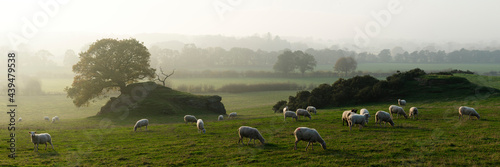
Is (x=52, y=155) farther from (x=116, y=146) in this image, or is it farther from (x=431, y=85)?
(x=431, y=85)

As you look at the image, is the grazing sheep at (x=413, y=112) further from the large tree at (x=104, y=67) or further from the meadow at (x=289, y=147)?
the large tree at (x=104, y=67)

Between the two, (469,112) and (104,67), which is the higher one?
(104,67)

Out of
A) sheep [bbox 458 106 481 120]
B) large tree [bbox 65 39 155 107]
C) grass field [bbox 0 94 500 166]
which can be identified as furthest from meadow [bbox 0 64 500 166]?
large tree [bbox 65 39 155 107]

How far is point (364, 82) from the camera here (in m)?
55.8

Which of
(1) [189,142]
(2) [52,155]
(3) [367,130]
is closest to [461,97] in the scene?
(3) [367,130]

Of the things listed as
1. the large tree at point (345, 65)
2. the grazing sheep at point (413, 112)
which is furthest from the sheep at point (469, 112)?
the large tree at point (345, 65)

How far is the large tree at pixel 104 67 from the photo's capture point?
53.3 metres

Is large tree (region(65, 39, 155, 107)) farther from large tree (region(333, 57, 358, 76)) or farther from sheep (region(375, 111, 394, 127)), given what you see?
large tree (region(333, 57, 358, 76))

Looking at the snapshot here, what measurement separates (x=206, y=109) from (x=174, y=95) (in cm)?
646

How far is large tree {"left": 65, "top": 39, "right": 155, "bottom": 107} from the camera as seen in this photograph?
5334 centimetres

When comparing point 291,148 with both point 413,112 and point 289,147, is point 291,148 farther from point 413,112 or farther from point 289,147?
point 413,112

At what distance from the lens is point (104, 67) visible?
177 ft

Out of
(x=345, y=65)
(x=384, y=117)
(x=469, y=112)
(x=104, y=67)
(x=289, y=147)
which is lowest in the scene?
(x=289, y=147)

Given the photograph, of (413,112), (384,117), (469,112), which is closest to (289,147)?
(384,117)
